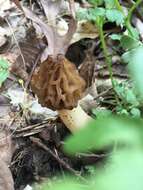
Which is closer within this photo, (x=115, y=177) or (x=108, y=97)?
(x=115, y=177)

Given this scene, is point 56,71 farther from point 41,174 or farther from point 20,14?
point 20,14

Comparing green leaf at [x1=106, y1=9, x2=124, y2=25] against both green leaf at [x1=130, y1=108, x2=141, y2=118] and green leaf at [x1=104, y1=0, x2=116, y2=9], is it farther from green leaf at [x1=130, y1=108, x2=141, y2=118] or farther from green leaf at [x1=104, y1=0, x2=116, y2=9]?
green leaf at [x1=130, y1=108, x2=141, y2=118]

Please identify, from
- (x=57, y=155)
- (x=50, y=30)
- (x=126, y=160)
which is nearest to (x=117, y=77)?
(x=50, y=30)

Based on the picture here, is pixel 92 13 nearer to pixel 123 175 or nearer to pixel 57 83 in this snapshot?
pixel 57 83

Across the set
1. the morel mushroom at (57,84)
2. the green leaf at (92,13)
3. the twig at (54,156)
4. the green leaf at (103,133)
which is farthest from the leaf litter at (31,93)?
the green leaf at (103,133)

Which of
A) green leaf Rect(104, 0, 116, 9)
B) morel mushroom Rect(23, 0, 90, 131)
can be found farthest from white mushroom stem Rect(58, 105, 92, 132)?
green leaf Rect(104, 0, 116, 9)

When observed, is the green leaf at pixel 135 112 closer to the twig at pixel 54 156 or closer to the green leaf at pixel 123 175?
the twig at pixel 54 156

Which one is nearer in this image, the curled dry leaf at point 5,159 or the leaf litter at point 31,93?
the curled dry leaf at point 5,159
